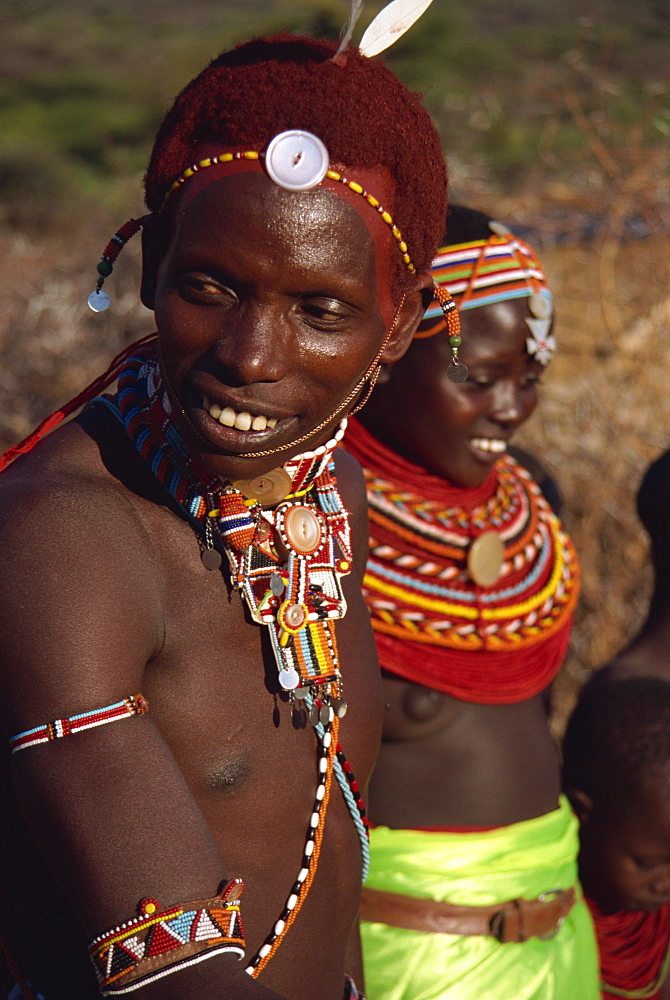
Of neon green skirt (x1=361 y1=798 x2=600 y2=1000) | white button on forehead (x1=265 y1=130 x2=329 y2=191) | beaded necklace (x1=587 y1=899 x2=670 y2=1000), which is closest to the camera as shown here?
white button on forehead (x1=265 y1=130 x2=329 y2=191)

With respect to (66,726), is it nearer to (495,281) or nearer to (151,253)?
(151,253)

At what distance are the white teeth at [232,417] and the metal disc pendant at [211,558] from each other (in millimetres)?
228

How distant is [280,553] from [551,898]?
4.52 ft

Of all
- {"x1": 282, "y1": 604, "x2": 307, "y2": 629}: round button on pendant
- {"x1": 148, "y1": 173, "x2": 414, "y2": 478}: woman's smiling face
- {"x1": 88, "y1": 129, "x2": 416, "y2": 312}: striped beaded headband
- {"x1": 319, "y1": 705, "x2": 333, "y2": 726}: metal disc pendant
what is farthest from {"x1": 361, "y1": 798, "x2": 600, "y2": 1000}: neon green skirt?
{"x1": 88, "y1": 129, "x2": 416, "y2": 312}: striped beaded headband

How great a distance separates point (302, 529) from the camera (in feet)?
6.09

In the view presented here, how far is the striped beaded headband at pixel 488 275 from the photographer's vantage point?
2859 mm

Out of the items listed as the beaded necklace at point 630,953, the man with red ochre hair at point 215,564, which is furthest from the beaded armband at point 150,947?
the beaded necklace at point 630,953

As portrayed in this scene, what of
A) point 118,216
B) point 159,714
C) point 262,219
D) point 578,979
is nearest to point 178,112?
point 262,219

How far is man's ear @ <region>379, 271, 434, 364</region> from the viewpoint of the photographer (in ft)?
6.17

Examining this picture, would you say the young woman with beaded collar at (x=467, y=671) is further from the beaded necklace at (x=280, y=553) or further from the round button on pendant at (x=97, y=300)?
the round button on pendant at (x=97, y=300)

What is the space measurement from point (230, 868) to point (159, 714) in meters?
0.28

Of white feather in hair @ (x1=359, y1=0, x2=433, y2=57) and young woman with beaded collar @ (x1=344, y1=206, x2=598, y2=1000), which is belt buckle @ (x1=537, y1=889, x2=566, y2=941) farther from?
white feather in hair @ (x1=359, y1=0, x2=433, y2=57)

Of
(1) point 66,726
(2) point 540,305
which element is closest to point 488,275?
(2) point 540,305

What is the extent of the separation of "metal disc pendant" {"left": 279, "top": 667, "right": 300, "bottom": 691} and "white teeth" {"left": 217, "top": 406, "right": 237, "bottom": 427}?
0.40 m
